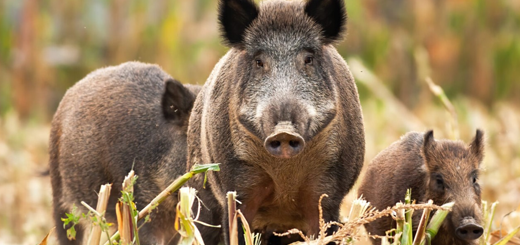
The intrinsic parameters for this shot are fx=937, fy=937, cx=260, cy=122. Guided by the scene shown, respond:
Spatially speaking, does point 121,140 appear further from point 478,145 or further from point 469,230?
point 469,230

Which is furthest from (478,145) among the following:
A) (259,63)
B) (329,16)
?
(259,63)

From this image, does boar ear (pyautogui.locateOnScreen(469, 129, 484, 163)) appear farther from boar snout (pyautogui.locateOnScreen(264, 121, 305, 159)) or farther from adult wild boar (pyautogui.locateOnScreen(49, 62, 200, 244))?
adult wild boar (pyautogui.locateOnScreen(49, 62, 200, 244))

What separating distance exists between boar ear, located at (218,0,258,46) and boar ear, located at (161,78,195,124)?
1655mm

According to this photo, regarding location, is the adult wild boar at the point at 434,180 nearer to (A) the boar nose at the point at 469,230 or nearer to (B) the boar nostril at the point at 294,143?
(A) the boar nose at the point at 469,230

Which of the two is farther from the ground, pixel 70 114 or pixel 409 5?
pixel 409 5

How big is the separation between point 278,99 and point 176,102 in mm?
2450

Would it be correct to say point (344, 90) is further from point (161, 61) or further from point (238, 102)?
point (161, 61)

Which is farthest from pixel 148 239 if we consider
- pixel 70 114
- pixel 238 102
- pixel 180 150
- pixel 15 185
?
pixel 15 185

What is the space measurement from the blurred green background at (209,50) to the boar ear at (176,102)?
14.2ft

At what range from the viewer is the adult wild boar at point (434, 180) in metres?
5.76

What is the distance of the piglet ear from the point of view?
241 inches

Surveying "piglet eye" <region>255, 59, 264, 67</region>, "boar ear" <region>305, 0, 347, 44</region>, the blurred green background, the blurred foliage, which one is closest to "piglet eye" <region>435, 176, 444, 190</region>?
"boar ear" <region>305, 0, 347, 44</region>

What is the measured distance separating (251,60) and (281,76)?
0.98ft

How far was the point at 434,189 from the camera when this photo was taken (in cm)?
603
